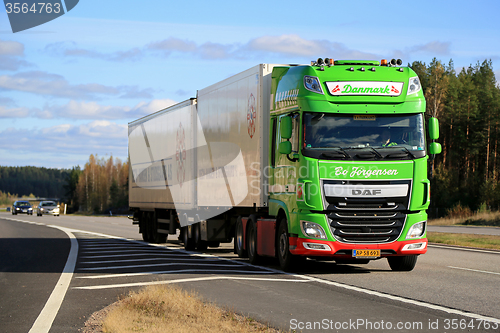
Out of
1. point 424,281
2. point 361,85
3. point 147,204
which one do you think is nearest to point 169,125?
point 147,204

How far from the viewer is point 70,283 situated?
1183 centimetres

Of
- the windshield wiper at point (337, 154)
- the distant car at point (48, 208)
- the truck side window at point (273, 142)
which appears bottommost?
the distant car at point (48, 208)

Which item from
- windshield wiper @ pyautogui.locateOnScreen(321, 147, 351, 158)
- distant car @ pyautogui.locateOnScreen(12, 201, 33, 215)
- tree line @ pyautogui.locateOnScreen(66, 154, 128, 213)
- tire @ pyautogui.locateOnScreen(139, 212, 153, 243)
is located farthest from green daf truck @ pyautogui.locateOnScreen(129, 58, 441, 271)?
tree line @ pyautogui.locateOnScreen(66, 154, 128, 213)

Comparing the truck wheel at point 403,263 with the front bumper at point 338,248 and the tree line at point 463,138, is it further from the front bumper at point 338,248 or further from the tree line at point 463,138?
the tree line at point 463,138

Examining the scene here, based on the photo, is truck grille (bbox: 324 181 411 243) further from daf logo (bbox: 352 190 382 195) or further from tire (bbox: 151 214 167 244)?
tire (bbox: 151 214 167 244)

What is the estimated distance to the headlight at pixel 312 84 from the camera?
1284cm

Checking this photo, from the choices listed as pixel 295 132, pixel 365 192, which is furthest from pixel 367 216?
pixel 295 132

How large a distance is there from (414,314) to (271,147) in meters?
6.80

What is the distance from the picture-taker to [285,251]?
13430 millimetres

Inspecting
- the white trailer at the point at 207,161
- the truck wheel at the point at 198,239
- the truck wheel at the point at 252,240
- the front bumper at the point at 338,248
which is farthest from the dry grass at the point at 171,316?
the truck wheel at the point at 198,239

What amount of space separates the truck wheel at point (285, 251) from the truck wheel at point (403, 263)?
226 centimetres

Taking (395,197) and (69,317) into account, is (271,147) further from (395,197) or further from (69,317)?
(69,317)

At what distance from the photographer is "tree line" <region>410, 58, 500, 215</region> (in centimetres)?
6725

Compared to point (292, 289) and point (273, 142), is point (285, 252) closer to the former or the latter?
point (273, 142)
